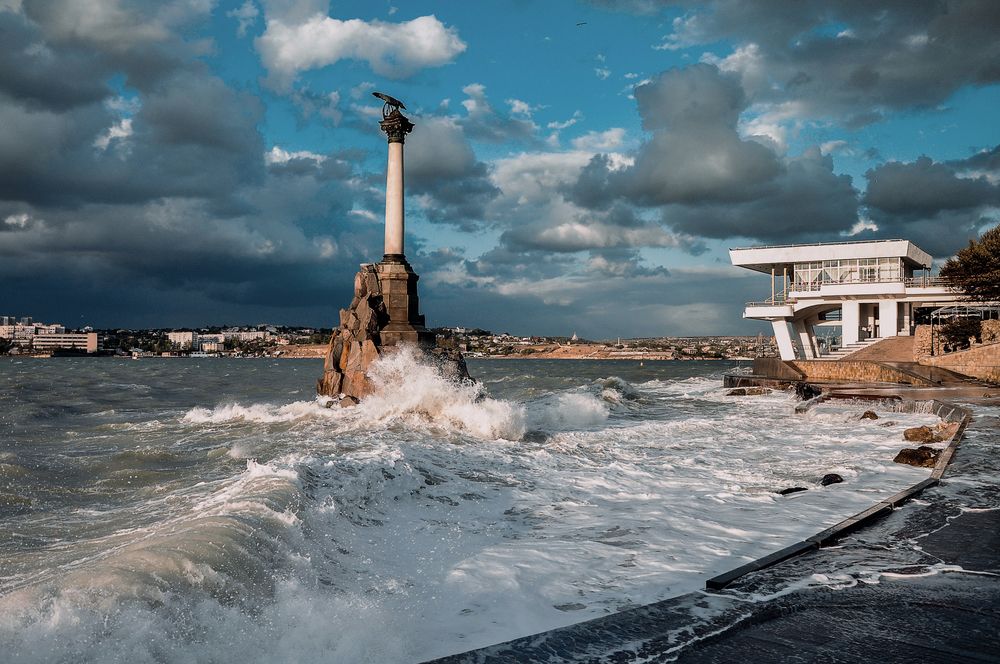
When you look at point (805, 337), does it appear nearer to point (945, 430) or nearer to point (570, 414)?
point (570, 414)

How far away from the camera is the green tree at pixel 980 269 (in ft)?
111

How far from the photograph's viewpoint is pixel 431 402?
19.4 m

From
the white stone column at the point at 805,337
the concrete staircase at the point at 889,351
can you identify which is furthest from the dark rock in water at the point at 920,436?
the white stone column at the point at 805,337

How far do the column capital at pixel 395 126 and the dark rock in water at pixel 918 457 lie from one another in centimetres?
1915

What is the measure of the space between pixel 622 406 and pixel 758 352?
26.1 m

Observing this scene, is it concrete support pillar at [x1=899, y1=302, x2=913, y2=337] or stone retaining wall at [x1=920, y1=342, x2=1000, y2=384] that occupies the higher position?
concrete support pillar at [x1=899, y1=302, x2=913, y2=337]

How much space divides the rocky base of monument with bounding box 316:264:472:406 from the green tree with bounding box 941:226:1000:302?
1091 inches

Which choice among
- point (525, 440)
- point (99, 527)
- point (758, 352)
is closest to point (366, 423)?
point (525, 440)

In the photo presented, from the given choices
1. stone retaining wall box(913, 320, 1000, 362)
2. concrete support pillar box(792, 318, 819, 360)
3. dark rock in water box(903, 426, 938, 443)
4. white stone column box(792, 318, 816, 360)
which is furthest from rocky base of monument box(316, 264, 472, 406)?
white stone column box(792, 318, 816, 360)

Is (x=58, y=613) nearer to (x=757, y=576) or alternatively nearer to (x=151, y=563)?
(x=151, y=563)

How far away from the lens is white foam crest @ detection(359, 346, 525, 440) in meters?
16.4

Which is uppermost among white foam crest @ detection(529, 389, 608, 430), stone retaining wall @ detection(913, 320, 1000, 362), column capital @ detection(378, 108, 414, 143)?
column capital @ detection(378, 108, 414, 143)

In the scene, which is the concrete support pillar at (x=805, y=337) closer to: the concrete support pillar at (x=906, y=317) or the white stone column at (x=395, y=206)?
the concrete support pillar at (x=906, y=317)

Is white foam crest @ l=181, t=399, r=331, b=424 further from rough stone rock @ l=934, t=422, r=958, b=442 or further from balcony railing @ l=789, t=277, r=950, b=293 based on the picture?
balcony railing @ l=789, t=277, r=950, b=293
